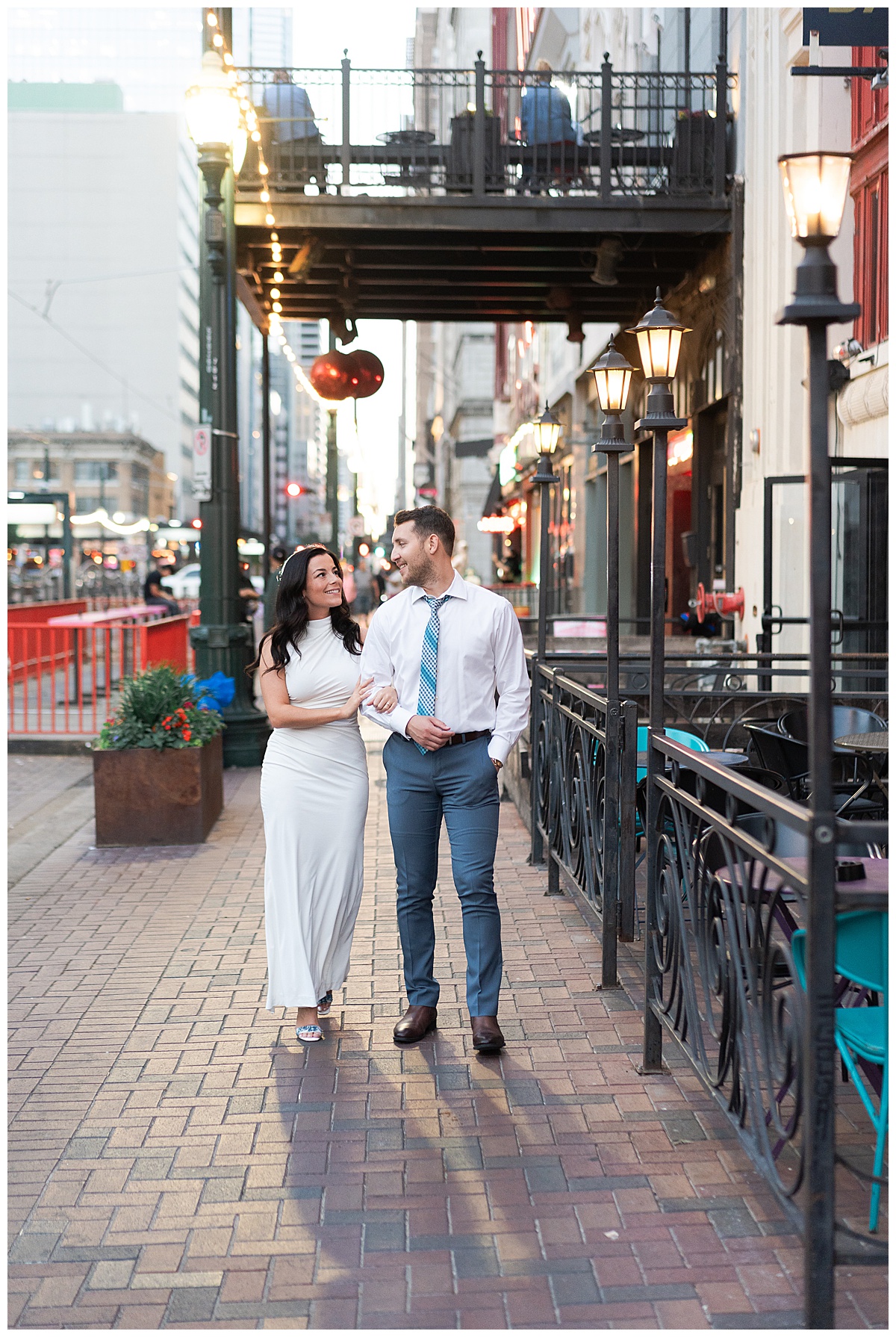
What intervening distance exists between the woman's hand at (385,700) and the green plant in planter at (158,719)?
418 centimetres

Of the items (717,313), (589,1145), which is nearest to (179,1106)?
(589,1145)

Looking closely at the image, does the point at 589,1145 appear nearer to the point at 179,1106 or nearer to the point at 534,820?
the point at 179,1106

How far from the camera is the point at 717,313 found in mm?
14297

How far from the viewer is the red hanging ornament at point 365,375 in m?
15.5

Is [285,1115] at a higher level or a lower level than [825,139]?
lower

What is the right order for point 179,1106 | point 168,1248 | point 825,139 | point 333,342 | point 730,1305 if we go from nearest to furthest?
point 730,1305 → point 168,1248 → point 179,1106 → point 825,139 → point 333,342

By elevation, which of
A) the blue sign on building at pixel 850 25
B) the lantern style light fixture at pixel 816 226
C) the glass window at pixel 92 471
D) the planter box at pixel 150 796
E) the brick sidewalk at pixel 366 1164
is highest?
the glass window at pixel 92 471

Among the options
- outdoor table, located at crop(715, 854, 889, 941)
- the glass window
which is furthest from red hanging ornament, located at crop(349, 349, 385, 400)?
the glass window

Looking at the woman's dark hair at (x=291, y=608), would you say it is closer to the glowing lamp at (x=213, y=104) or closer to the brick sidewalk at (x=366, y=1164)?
the brick sidewalk at (x=366, y=1164)

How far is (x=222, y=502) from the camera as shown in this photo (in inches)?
487

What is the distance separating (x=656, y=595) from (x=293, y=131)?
10.8m

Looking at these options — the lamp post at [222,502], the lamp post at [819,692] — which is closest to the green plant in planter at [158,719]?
the lamp post at [222,502]

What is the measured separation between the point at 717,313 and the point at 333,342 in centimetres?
583

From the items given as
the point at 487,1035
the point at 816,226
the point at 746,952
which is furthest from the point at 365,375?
the point at 816,226
